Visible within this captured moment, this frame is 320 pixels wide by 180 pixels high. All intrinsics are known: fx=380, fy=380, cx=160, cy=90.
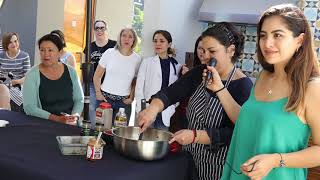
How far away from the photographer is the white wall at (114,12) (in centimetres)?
649

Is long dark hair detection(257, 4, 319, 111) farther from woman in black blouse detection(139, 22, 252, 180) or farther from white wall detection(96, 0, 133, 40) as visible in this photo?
white wall detection(96, 0, 133, 40)

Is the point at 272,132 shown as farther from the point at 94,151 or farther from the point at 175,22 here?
the point at 175,22

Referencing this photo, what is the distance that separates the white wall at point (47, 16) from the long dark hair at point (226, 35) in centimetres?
397

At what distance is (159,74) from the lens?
3.44m

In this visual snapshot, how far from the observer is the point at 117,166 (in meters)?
1.53

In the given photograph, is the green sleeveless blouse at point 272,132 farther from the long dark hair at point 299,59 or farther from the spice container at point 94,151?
the spice container at point 94,151

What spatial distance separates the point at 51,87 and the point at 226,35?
59.2 inches

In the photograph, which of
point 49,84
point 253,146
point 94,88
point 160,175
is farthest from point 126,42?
point 253,146

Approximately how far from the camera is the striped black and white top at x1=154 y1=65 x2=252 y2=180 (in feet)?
5.57

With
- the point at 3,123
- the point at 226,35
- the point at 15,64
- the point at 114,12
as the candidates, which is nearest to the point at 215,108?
the point at 226,35

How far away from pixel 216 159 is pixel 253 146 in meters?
0.41

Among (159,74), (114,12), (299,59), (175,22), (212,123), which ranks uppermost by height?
(114,12)

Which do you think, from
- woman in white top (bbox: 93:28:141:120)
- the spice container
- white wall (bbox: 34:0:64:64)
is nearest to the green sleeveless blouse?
the spice container

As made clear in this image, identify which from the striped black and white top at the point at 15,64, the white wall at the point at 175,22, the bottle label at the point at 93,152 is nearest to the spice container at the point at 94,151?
the bottle label at the point at 93,152
